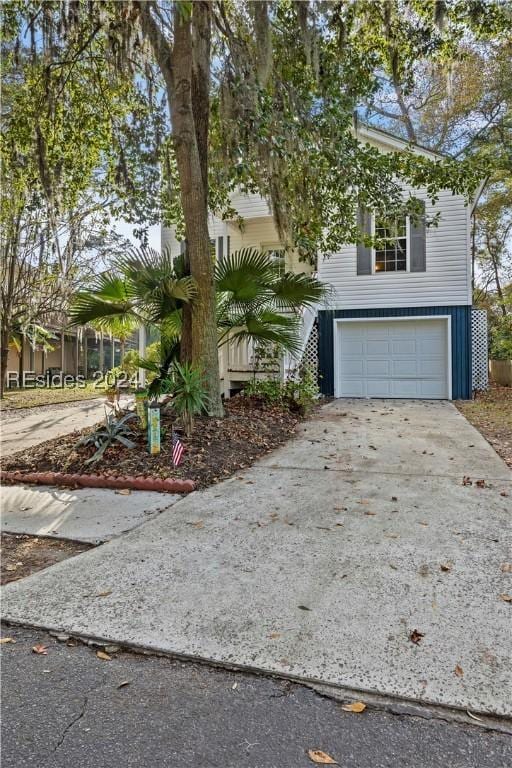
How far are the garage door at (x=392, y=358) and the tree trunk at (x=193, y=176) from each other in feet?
21.2

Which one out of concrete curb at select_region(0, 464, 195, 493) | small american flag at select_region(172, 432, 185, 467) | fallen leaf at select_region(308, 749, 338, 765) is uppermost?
small american flag at select_region(172, 432, 185, 467)

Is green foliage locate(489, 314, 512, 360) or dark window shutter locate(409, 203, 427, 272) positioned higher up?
dark window shutter locate(409, 203, 427, 272)

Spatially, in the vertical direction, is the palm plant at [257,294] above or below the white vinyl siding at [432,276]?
below

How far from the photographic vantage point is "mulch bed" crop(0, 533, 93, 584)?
299 cm

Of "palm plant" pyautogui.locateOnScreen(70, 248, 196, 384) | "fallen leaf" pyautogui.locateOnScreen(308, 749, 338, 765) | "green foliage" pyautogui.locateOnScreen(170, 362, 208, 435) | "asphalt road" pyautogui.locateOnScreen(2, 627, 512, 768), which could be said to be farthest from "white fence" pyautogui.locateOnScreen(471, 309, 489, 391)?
"fallen leaf" pyautogui.locateOnScreen(308, 749, 338, 765)

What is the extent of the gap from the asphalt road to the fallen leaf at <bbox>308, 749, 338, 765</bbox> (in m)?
0.02

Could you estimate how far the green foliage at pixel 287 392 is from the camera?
27.9 feet

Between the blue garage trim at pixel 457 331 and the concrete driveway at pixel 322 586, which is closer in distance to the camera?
the concrete driveway at pixel 322 586

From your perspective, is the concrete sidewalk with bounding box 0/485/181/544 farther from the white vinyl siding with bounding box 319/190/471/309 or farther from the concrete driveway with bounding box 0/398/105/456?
the white vinyl siding with bounding box 319/190/471/309

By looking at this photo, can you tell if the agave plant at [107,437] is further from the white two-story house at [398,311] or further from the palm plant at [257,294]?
the white two-story house at [398,311]

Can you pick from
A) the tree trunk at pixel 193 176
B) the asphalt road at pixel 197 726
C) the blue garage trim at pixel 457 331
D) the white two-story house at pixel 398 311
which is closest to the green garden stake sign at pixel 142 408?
the tree trunk at pixel 193 176

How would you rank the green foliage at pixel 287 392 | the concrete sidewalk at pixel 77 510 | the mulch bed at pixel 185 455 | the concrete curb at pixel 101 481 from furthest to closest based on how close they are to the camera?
1. the green foliage at pixel 287 392
2. the mulch bed at pixel 185 455
3. the concrete curb at pixel 101 481
4. the concrete sidewalk at pixel 77 510

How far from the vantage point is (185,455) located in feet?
17.1

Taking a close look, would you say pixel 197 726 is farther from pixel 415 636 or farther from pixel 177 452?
pixel 177 452
